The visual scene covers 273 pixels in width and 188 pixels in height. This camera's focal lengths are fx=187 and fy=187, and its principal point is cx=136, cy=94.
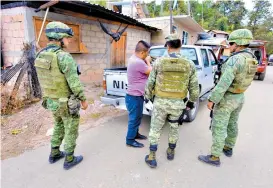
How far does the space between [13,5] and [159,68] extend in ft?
17.3

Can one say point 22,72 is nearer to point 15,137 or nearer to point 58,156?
A: point 15,137

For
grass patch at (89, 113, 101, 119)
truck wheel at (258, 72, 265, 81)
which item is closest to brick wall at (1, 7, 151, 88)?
grass patch at (89, 113, 101, 119)

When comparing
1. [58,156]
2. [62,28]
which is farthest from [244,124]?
[62,28]

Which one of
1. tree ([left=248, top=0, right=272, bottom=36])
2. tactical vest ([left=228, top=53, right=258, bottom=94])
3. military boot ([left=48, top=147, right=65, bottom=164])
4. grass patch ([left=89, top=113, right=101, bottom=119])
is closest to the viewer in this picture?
tactical vest ([left=228, top=53, right=258, bottom=94])

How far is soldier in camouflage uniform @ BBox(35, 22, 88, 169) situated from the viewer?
2184 millimetres

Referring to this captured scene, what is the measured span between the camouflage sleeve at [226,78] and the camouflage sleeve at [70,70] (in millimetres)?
1760

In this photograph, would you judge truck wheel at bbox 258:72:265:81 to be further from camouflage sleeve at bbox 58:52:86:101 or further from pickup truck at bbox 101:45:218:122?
camouflage sleeve at bbox 58:52:86:101

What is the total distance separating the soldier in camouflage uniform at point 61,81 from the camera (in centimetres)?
218

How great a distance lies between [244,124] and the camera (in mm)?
4203

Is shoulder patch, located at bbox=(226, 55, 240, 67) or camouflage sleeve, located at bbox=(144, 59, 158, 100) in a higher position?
shoulder patch, located at bbox=(226, 55, 240, 67)

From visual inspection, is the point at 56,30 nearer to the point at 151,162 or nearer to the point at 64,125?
the point at 64,125

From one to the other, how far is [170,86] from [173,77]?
12 cm

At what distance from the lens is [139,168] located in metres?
2.56

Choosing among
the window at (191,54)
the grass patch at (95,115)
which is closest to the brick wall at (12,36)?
the grass patch at (95,115)
